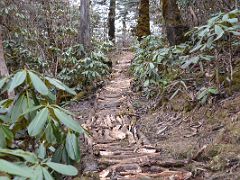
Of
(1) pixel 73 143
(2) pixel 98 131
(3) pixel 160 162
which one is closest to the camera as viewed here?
(1) pixel 73 143

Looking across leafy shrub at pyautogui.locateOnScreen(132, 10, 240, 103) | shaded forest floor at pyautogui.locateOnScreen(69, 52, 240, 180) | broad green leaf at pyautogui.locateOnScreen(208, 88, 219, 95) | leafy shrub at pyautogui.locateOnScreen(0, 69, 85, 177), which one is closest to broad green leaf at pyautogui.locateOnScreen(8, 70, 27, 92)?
leafy shrub at pyautogui.locateOnScreen(0, 69, 85, 177)

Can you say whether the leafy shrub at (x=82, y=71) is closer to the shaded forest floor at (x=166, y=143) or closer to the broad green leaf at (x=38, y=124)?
the shaded forest floor at (x=166, y=143)

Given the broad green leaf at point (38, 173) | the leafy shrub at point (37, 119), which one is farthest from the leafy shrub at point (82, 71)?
the broad green leaf at point (38, 173)

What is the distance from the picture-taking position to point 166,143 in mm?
3678

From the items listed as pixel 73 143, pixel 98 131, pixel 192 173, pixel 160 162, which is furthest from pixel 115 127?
pixel 73 143

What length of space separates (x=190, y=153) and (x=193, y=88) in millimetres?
1889

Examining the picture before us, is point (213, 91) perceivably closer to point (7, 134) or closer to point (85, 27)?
point (7, 134)

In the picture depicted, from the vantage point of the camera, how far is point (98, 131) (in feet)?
15.0

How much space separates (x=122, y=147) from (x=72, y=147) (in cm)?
194

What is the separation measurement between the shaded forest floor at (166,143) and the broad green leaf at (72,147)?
93 centimetres

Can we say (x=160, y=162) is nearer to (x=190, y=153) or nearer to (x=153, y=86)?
(x=190, y=153)

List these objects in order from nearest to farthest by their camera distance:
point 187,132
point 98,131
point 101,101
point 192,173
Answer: point 192,173, point 187,132, point 98,131, point 101,101

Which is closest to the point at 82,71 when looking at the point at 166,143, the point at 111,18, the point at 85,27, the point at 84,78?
the point at 84,78

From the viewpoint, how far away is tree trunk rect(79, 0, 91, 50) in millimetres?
9562
